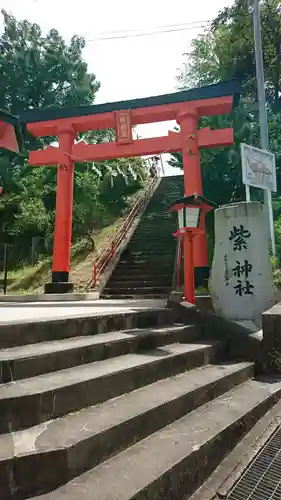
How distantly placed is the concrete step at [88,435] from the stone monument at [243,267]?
7.91ft

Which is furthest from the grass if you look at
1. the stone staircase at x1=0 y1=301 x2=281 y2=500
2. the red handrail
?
the stone staircase at x1=0 y1=301 x2=281 y2=500

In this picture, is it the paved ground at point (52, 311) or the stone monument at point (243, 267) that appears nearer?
the paved ground at point (52, 311)

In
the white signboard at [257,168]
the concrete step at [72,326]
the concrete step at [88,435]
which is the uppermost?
the white signboard at [257,168]

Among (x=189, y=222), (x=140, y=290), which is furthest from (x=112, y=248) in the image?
(x=189, y=222)

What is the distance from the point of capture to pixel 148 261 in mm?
13203

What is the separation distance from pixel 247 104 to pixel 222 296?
14513 mm

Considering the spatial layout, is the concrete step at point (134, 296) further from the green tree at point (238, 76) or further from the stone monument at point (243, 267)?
the green tree at point (238, 76)

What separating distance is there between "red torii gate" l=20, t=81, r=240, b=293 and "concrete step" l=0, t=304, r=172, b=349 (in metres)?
→ 6.96

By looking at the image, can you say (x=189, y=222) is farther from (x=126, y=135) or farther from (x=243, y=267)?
(x=126, y=135)

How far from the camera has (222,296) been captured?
577 centimetres

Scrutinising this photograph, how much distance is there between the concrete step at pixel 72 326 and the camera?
2.98 m

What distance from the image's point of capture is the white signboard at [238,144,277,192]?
955cm

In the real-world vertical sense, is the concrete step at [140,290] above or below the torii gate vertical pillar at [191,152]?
below

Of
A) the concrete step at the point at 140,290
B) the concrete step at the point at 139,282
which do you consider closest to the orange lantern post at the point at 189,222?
the concrete step at the point at 140,290
